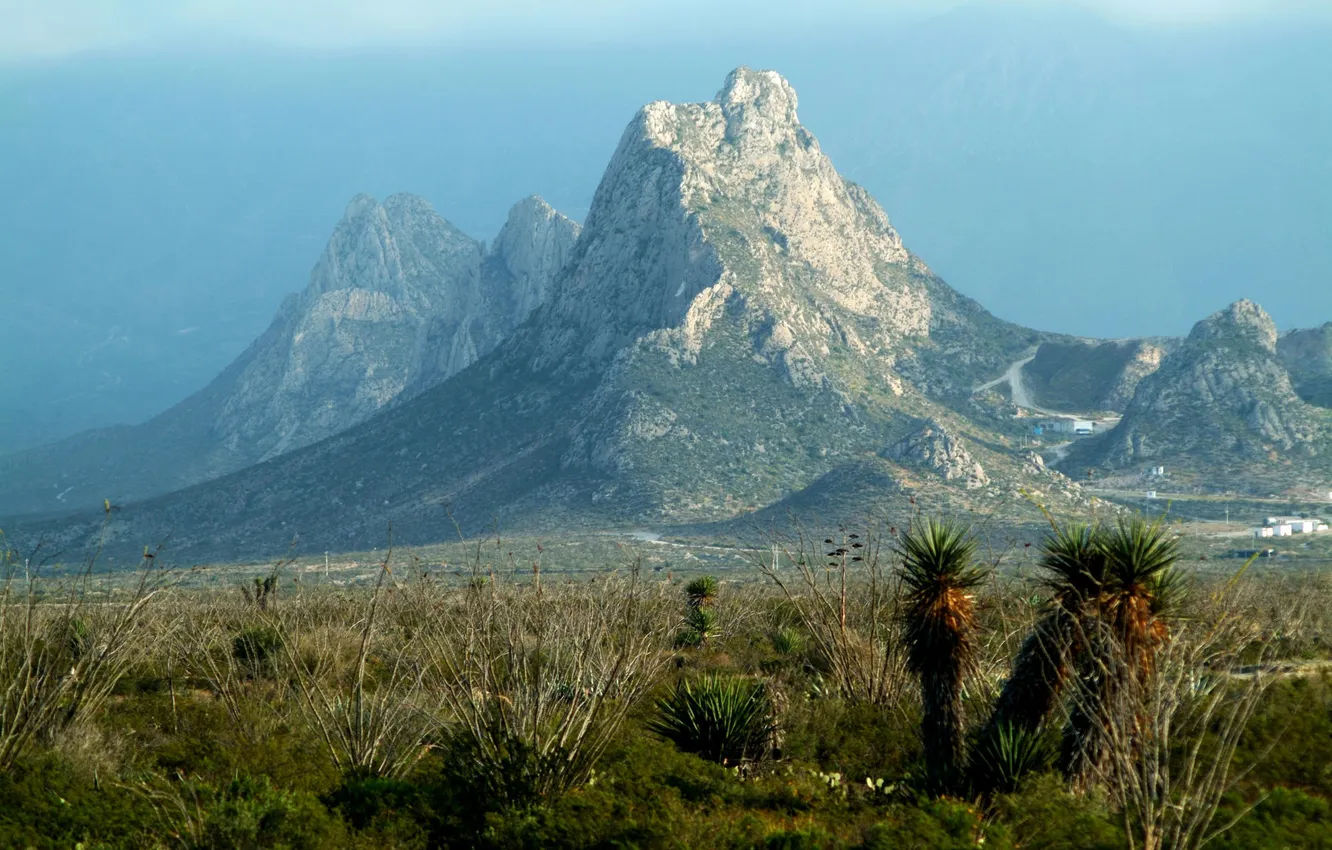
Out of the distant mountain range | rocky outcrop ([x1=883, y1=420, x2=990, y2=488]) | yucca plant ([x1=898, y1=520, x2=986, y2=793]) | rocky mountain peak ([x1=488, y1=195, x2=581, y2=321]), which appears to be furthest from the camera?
rocky mountain peak ([x1=488, y1=195, x2=581, y2=321])

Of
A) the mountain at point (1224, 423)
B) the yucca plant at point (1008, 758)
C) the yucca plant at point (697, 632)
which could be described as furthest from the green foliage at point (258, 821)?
the mountain at point (1224, 423)

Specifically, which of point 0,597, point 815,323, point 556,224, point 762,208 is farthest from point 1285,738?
point 556,224

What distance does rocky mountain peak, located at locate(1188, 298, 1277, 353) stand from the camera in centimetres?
11794

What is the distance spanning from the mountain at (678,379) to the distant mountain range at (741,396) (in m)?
0.30

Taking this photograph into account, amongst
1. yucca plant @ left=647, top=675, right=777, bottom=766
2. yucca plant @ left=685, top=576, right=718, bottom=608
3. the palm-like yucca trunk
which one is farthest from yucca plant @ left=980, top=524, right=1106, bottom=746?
yucca plant @ left=685, top=576, right=718, bottom=608

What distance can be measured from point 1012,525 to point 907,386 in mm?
46937

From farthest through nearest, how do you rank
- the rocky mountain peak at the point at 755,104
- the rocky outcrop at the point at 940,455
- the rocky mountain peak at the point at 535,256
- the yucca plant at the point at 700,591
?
the rocky mountain peak at the point at 535,256
the rocky mountain peak at the point at 755,104
the rocky outcrop at the point at 940,455
the yucca plant at the point at 700,591

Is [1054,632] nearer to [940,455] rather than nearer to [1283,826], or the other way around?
[1283,826]

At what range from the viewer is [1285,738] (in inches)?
703

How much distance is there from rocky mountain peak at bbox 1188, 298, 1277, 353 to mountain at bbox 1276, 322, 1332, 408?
34.6ft

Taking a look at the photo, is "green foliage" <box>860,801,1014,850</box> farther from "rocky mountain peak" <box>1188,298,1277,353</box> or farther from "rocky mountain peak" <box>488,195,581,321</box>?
"rocky mountain peak" <box>488,195,581,321</box>

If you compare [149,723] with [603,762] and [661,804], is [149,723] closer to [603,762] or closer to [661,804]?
[603,762]

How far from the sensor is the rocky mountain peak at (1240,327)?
387 ft

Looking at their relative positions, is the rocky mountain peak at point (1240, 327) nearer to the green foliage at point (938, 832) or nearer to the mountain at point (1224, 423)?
the mountain at point (1224, 423)
